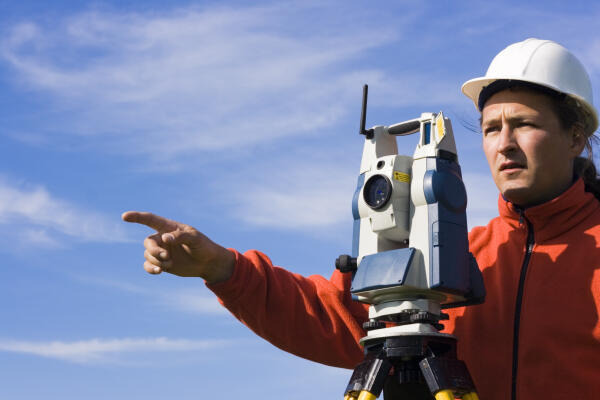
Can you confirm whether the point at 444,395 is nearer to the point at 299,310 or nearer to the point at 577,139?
the point at 299,310

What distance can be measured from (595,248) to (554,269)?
0.84ft

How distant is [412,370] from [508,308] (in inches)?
32.9

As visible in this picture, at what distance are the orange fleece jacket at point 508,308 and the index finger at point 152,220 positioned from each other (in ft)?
1.49

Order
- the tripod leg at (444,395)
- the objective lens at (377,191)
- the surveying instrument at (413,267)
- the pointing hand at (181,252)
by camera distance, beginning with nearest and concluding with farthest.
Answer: the tripod leg at (444,395) → the surveying instrument at (413,267) → the objective lens at (377,191) → the pointing hand at (181,252)

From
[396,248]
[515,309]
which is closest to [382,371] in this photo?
[396,248]

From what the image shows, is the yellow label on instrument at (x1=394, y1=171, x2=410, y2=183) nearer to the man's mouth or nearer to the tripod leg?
the man's mouth

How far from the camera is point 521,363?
151 inches

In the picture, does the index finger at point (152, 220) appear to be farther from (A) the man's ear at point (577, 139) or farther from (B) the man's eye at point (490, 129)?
(A) the man's ear at point (577, 139)

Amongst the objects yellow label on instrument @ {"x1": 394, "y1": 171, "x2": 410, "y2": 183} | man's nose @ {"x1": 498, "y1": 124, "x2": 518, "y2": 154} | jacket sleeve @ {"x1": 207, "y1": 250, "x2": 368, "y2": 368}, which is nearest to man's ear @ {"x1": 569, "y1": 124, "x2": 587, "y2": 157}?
man's nose @ {"x1": 498, "y1": 124, "x2": 518, "y2": 154}

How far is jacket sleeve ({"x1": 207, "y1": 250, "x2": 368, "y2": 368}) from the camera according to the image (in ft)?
13.6

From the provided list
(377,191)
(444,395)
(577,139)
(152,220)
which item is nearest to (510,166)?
(577,139)

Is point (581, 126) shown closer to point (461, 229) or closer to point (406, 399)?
point (461, 229)

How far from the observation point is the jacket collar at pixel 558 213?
415cm

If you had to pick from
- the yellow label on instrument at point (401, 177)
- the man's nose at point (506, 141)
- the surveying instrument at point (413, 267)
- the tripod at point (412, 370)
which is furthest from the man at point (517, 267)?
the yellow label on instrument at point (401, 177)
